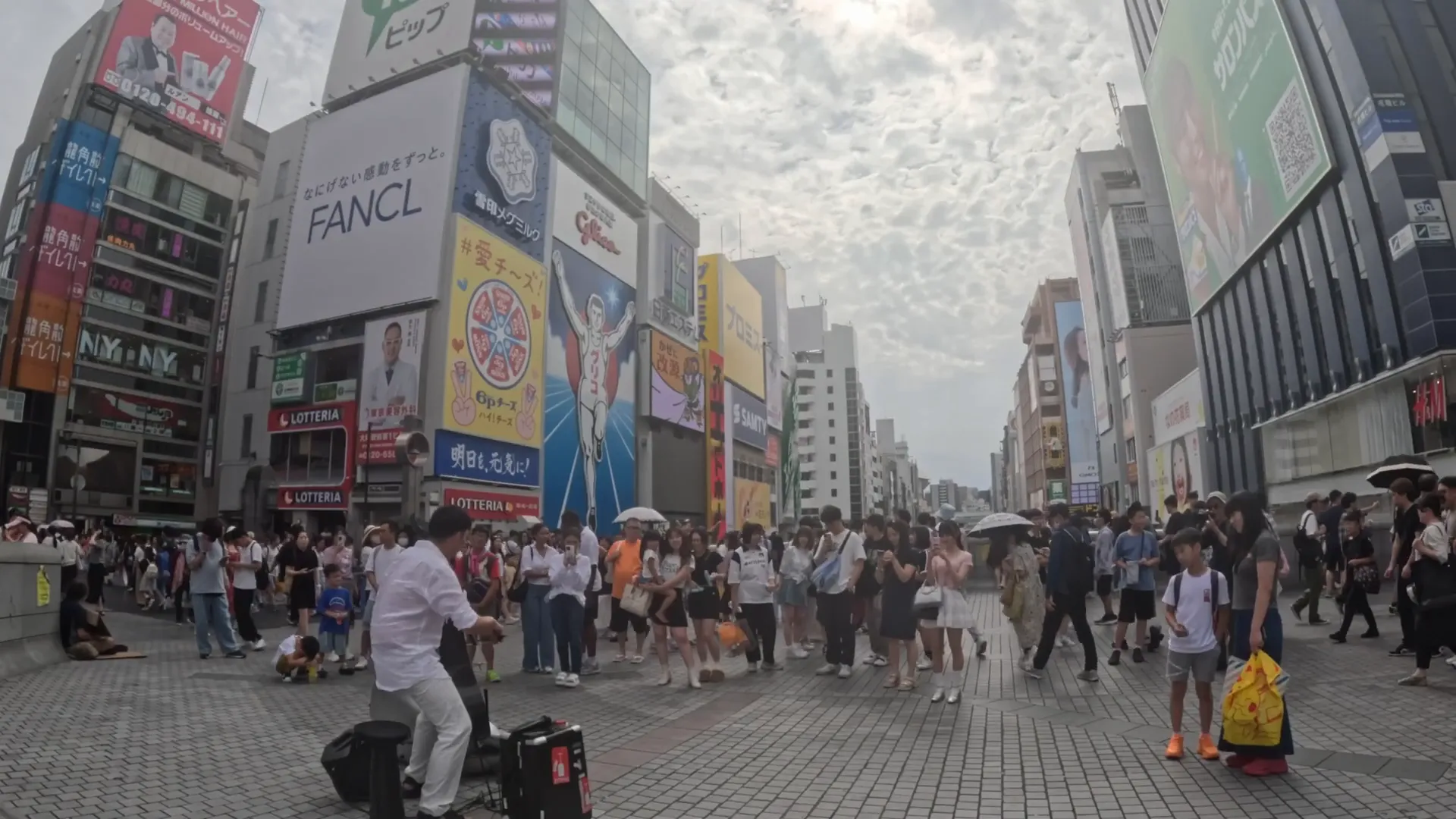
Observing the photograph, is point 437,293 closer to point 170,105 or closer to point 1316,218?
point 170,105

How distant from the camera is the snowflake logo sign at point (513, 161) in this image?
35.0 m

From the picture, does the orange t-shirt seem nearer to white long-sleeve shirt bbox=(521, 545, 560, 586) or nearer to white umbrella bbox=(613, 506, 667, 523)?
white long-sleeve shirt bbox=(521, 545, 560, 586)

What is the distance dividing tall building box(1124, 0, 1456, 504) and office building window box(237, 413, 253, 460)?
40976 millimetres

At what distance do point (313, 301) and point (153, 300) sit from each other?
770 inches

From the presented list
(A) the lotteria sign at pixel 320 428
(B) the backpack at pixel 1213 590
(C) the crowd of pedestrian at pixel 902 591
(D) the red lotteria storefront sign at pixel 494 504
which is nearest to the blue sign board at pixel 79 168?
(A) the lotteria sign at pixel 320 428

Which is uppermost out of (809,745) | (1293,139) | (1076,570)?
(1293,139)

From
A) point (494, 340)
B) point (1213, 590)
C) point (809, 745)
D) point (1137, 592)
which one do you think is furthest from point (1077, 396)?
point (809, 745)

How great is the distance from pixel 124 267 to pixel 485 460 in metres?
27.6

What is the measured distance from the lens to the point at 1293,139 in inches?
969

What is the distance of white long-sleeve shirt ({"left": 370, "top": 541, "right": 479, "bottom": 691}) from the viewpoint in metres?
4.51

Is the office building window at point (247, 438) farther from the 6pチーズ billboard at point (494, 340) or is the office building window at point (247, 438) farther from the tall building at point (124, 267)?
the 6pチーズ billboard at point (494, 340)

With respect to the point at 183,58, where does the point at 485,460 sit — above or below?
below

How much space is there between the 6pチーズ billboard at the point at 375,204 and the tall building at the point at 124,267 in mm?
12450

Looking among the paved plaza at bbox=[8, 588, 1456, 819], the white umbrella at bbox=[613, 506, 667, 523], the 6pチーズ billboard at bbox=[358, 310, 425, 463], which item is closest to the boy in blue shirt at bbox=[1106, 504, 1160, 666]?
the paved plaza at bbox=[8, 588, 1456, 819]
